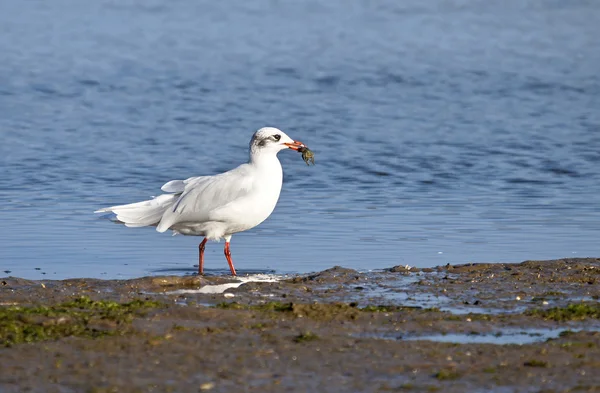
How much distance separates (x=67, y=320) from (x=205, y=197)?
3423 mm

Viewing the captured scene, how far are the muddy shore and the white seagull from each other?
46.5 inches

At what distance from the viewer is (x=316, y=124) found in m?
21.2

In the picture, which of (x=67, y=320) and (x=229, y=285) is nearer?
(x=67, y=320)

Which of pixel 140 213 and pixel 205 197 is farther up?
pixel 205 197

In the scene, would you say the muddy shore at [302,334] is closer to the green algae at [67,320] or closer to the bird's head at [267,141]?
the green algae at [67,320]

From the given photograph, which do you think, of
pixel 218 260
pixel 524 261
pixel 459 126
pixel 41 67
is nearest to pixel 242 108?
pixel 459 126

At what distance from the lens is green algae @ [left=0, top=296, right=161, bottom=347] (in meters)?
6.76

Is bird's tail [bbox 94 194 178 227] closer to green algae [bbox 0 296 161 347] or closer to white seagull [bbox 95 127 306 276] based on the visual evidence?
white seagull [bbox 95 127 306 276]

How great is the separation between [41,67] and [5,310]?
69.5ft

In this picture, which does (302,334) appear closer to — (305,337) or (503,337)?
(305,337)

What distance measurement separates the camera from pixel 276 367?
620cm

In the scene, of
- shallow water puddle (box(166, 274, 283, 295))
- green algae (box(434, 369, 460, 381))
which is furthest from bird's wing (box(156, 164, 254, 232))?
green algae (box(434, 369, 460, 381))

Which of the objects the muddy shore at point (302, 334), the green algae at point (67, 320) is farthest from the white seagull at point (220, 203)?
the green algae at point (67, 320)

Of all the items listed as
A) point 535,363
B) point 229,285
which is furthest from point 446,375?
point 229,285
